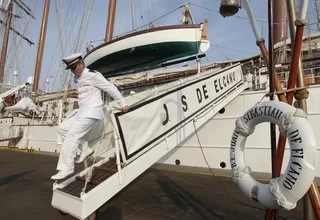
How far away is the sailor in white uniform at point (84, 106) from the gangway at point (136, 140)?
0.82ft

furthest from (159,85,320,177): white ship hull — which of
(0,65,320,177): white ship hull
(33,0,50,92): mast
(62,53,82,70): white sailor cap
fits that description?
(33,0,50,92): mast

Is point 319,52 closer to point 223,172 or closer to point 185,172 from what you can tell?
point 223,172

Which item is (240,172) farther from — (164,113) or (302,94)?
(164,113)

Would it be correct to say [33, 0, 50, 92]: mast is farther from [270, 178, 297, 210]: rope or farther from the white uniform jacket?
[270, 178, 297, 210]: rope

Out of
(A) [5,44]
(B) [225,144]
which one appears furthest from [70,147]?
(A) [5,44]

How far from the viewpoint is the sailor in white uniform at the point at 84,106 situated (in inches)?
107

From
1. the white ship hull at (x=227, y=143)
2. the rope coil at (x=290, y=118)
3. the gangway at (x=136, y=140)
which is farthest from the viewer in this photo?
the white ship hull at (x=227, y=143)

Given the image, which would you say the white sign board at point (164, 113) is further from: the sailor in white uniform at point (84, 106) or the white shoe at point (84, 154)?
the white shoe at point (84, 154)

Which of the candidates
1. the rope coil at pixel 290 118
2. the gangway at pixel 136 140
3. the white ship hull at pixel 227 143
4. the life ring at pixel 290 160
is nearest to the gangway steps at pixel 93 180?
the gangway at pixel 136 140

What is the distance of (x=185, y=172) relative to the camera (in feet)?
21.2

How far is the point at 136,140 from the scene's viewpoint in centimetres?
297

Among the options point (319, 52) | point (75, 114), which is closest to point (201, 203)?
point (75, 114)

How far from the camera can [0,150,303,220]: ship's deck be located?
10.5 feet

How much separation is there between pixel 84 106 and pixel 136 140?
0.83 metres
